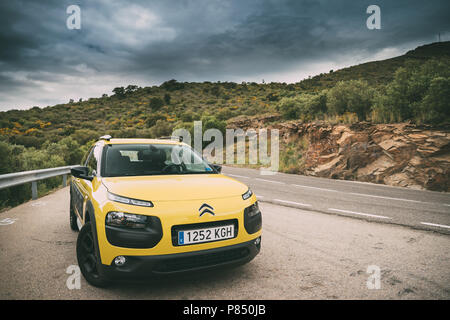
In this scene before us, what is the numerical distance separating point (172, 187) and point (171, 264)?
31.3 inches

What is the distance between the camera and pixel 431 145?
1105cm

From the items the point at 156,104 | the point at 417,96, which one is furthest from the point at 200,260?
the point at 156,104

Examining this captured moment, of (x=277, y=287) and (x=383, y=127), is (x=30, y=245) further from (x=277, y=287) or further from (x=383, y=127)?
(x=383, y=127)

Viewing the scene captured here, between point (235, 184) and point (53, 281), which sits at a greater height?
point (235, 184)

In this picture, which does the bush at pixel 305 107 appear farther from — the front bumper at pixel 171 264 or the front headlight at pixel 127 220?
the front headlight at pixel 127 220

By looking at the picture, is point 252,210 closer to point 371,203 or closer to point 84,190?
point 84,190

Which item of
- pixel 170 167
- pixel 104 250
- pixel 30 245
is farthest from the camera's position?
pixel 30 245

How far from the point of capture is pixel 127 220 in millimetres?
2596

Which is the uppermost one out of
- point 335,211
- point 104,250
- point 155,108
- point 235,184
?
point 155,108

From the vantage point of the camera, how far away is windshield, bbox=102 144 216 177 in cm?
359

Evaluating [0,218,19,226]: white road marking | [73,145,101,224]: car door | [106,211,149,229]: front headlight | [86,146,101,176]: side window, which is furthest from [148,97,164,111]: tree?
[106,211,149,229]: front headlight
